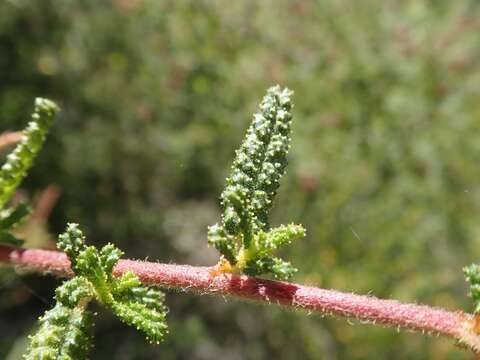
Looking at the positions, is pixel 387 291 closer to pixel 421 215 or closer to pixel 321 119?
pixel 421 215

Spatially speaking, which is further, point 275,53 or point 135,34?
point 275,53

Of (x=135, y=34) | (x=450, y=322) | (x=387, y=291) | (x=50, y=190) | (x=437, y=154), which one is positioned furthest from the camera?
(x=437, y=154)

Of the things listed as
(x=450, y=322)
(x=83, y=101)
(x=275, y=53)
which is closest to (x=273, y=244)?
(x=450, y=322)

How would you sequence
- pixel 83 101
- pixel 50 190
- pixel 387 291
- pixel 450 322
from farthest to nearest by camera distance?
pixel 387 291 < pixel 83 101 < pixel 50 190 < pixel 450 322

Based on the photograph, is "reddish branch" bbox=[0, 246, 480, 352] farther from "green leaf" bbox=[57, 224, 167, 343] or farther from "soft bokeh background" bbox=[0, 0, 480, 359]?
"soft bokeh background" bbox=[0, 0, 480, 359]

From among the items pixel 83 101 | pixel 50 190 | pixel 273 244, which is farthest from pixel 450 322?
pixel 83 101

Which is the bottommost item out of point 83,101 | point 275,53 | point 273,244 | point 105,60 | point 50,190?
point 273,244

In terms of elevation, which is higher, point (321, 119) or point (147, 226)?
point (321, 119)

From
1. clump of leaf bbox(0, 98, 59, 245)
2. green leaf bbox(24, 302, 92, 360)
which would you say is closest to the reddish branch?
green leaf bbox(24, 302, 92, 360)
